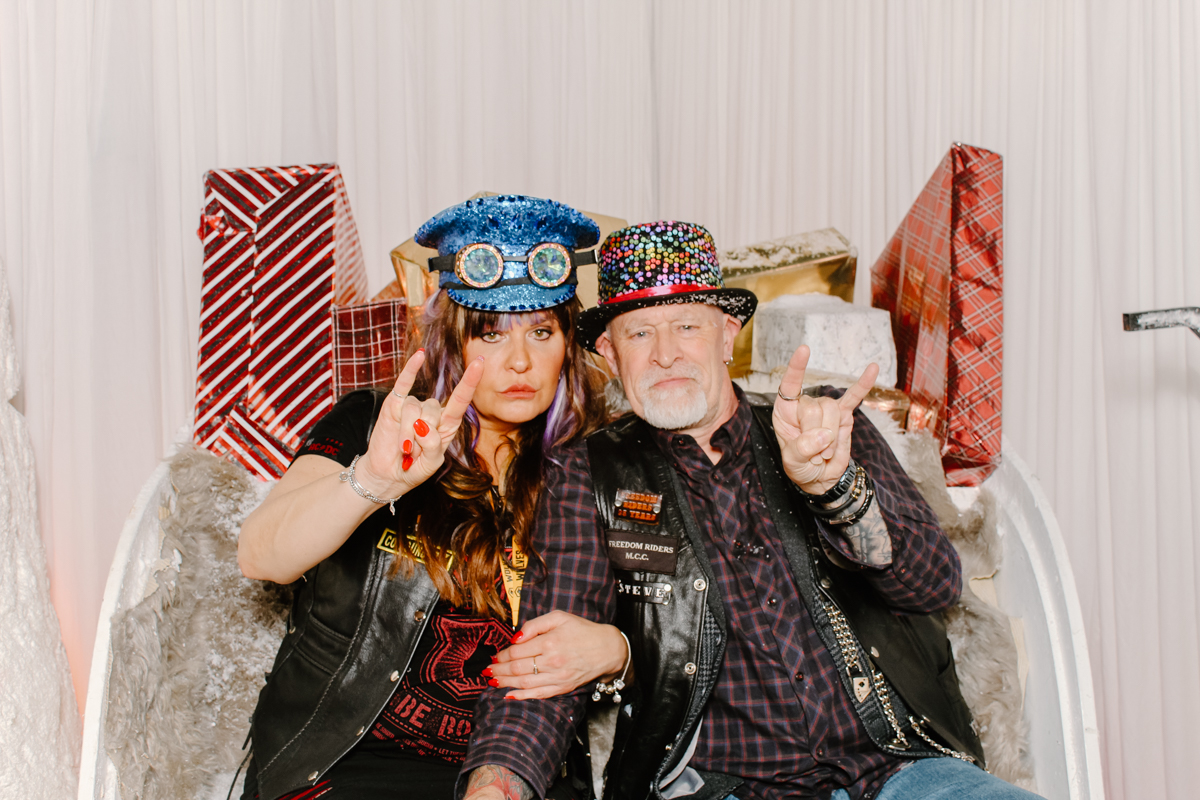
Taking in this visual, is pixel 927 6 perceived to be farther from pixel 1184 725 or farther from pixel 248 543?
pixel 248 543

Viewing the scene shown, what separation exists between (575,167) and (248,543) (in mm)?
1984

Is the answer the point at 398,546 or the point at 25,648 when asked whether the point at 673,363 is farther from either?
the point at 25,648

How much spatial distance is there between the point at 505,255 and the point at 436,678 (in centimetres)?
78

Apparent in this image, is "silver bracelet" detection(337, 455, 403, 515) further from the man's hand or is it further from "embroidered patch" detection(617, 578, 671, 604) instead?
the man's hand

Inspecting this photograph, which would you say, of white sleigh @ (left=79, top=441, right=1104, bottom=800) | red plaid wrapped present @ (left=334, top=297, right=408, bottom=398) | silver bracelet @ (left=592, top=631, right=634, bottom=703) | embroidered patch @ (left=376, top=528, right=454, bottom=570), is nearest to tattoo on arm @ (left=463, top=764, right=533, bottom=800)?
silver bracelet @ (left=592, top=631, right=634, bottom=703)

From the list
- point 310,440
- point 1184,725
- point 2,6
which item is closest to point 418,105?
point 2,6

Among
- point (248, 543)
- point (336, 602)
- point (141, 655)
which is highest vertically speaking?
point (248, 543)

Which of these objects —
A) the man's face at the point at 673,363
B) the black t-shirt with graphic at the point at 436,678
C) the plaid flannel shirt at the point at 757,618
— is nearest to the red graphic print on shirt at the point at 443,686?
the black t-shirt with graphic at the point at 436,678

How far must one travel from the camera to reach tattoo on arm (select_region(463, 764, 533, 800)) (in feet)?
4.33

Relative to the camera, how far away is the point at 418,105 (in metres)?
2.85

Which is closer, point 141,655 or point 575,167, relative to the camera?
point 141,655

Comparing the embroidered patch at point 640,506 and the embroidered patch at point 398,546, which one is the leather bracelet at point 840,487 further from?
the embroidered patch at point 398,546

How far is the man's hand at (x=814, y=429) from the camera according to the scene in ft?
4.56

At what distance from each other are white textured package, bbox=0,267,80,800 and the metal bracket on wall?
7.71 ft
